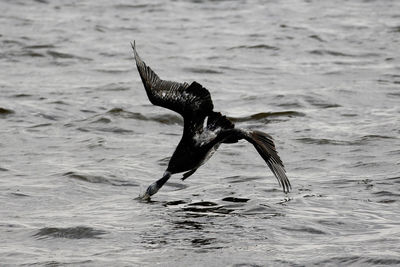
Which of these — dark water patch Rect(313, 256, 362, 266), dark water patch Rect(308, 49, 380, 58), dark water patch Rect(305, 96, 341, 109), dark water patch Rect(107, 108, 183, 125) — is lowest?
dark water patch Rect(107, 108, 183, 125)

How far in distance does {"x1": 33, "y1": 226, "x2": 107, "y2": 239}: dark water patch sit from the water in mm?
23

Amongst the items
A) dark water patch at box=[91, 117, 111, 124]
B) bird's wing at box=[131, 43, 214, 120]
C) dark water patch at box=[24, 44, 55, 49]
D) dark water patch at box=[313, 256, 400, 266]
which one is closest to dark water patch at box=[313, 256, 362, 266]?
dark water patch at box=[313, 256, 400, 266]

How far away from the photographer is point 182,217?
7.71m

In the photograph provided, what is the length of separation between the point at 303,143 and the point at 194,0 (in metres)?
11.3

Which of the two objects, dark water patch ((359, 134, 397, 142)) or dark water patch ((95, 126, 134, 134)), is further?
dark water patch ((95, 126, 134, 134))

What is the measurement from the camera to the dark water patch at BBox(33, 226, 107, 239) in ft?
23.6

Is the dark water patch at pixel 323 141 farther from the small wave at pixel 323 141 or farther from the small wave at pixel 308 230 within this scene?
the small wave at pixel 308 230

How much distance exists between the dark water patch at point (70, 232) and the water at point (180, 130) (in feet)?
0.08

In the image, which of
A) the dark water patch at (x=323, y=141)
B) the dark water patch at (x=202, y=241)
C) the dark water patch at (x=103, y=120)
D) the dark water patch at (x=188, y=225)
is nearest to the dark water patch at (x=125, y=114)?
the dark water patch at (x=103, y=120)

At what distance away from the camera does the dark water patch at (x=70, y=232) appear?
7207 mm

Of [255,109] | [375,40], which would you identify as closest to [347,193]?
[255,109]

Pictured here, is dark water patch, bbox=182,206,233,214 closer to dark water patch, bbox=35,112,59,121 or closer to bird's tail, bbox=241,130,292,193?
bird's tail, bbox=241,130,292,193

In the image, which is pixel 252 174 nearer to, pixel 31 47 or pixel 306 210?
pixel 306 210

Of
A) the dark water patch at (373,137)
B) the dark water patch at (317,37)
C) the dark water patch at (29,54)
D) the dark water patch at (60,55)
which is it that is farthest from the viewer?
the dark water patch at (317,37)
